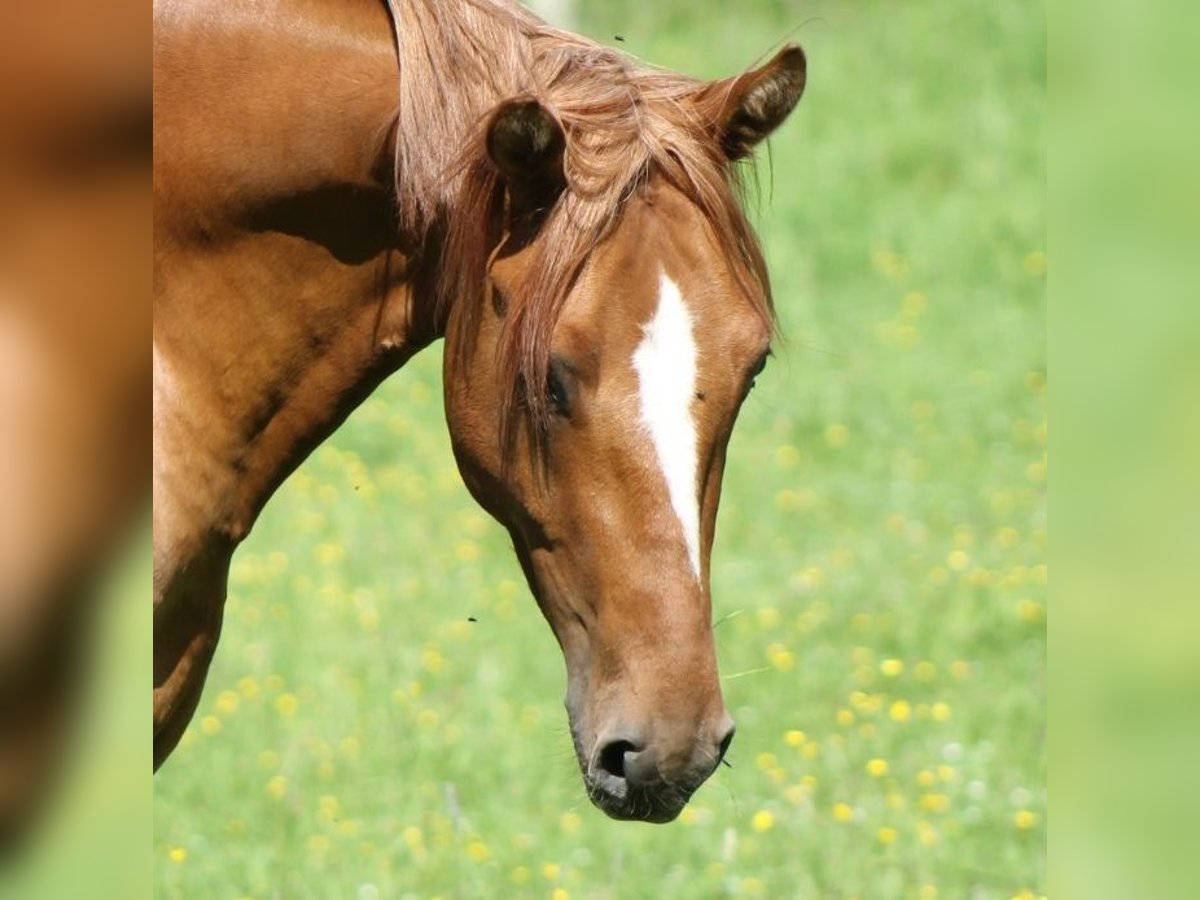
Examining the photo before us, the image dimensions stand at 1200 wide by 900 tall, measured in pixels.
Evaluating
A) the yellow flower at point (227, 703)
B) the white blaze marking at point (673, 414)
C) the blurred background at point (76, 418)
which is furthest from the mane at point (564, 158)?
the yellow flower at point (227, 703)

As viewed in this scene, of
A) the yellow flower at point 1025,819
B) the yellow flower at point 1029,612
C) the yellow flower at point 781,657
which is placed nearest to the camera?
the yellow flower at point 1025,819

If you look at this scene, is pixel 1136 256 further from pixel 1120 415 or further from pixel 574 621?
pixel 574 621

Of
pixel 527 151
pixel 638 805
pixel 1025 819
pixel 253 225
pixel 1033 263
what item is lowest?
pixel 1033 263

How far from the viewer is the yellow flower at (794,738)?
4883 millimetres

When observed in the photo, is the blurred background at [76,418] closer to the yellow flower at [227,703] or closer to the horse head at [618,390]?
the horse head at [618,390]

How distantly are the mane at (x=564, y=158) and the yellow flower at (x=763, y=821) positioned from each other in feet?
7.73

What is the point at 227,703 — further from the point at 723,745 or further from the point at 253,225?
the point at 723,745

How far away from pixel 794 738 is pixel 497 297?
2941 millimetres

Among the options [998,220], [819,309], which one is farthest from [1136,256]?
[998,220]

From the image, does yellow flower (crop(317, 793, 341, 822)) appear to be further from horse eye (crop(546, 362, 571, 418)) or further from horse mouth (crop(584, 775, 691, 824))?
horse eye (crop(546, 362, 571, 418))

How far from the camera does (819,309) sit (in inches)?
358

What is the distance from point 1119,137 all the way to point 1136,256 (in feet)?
0.22

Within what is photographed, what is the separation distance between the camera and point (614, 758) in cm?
212

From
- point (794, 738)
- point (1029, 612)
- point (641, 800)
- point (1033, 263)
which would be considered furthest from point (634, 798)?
point (1033, 263)
